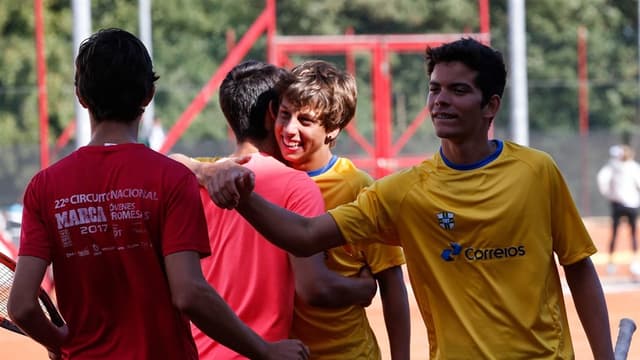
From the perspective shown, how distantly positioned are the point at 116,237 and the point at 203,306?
0.29 m

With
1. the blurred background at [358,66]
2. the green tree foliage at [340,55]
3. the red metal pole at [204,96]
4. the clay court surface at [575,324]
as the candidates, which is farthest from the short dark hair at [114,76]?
the green tree foliage at [340,55]

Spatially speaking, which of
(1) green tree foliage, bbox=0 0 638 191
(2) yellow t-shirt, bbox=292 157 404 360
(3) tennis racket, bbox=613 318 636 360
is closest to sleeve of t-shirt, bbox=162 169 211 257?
(2) yellow t-shirt, bbox=292 157 404 360

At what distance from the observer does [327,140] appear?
488cm

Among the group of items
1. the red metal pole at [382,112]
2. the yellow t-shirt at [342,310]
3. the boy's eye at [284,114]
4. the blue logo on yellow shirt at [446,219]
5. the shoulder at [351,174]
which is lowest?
the red metal pole at [382,112]

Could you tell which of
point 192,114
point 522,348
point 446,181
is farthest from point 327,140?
point 192,114

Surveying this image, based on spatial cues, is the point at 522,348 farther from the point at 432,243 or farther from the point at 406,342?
the point at 406,342

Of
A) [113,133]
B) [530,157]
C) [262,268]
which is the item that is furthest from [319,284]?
[113,133]

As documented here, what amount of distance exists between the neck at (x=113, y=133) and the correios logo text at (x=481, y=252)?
113 cm

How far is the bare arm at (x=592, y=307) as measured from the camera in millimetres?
4320

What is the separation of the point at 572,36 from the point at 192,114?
2075cm

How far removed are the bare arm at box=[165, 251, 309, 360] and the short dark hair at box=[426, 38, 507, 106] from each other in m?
1.22

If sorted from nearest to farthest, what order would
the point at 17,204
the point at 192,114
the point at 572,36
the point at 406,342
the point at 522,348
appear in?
the point at 522,348 → the point at 406,342 → the point at 192,114 → the point at 17,204 → the point at 572,36

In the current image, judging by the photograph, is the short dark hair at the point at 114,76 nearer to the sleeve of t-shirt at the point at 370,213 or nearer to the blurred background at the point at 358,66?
the sleeve of t-shirt at the point at 370,213

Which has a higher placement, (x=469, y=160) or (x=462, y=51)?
(x=462, y=51)
